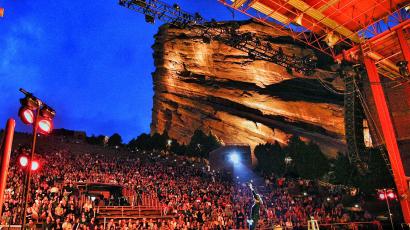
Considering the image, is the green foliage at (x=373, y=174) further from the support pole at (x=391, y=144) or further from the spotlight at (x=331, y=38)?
the spotlight at (x=331, y=38)

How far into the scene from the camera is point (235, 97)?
191 feet

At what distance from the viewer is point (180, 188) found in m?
25.3

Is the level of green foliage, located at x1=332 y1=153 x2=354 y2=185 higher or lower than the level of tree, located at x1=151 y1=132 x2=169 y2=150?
lower

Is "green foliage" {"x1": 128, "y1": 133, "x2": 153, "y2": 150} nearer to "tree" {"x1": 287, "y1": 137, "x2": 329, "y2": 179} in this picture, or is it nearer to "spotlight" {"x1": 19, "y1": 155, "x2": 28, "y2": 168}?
"tree" {"x1": 287, "y1": 137, "x2": 329, "y2": 179}

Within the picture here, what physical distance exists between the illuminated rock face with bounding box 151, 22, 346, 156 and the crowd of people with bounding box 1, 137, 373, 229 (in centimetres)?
1888

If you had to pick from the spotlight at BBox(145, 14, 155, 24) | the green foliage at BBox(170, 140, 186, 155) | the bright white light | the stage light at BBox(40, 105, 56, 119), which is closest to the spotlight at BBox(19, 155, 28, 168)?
the stage light at BBox(40, 105, 56, 119)

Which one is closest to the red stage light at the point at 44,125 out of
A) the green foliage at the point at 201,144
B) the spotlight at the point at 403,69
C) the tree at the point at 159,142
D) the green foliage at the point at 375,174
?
the spotlight at the point at 403,69

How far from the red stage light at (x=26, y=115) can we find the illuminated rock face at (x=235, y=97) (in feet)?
151

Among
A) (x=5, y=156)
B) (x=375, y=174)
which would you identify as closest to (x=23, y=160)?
(x=5, y=156)

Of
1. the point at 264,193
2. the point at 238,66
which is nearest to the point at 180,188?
the point at 264,193

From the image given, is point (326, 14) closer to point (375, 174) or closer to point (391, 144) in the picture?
point (391, 144)

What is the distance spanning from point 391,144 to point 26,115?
588 inches

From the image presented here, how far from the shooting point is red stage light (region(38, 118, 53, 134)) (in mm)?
6668

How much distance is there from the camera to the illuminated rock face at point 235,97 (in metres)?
49.3
